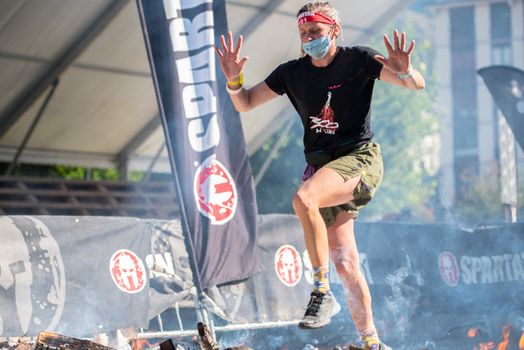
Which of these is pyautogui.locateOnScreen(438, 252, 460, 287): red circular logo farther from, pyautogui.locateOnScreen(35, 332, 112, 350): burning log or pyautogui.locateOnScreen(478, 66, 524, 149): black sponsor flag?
pyautogui.locateOnScreen(35, 332, 112, 350): burning log

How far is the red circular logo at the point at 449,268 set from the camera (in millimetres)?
9461

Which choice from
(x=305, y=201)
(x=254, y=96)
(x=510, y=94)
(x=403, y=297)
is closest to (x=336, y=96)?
(x=254, y=96)

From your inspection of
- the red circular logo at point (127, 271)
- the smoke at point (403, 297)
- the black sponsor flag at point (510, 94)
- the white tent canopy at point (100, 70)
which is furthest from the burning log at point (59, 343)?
the black sponsor flag at point (510, 94)

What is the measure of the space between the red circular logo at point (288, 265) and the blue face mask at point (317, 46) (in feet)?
10.3

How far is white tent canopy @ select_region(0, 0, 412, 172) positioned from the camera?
998cm

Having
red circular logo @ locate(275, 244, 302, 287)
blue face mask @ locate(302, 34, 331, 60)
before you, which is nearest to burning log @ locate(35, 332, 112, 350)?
blue face mask @ locate(302, 34, 331, 60)

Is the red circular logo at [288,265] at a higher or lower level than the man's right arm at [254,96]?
lower

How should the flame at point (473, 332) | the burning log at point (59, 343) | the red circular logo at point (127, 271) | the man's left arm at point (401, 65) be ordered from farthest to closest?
the flame at point (473, 332) → the red circular logo at point (127, 271) → the man's left arm at point (401, 65) → the burning log at point (59, 343)

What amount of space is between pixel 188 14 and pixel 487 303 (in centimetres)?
469

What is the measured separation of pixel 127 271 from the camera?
271 inches

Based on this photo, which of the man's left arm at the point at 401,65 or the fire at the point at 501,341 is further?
the fire at the point at 501,341

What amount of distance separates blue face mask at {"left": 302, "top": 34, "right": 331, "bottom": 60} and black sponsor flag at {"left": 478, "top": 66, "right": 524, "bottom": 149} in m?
6.52

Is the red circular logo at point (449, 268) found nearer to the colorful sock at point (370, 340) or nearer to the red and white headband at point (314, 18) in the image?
the colorful sock at point (370, 340)

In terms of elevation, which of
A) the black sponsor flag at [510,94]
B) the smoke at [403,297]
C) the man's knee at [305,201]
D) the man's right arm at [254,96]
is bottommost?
the smoke at [403,297]
